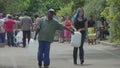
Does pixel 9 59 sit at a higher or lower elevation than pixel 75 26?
lower

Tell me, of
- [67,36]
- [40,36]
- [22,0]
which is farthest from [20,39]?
[22,0]

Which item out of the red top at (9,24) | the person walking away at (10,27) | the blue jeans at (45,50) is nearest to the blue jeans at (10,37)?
the person walking away at (10,27)

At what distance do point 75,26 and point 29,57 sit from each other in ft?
11.3

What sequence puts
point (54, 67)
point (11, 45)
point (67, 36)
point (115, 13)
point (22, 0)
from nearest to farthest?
point (54, 67), point (115, 13), point (11, 45), point (67, 36), point (22, 0)

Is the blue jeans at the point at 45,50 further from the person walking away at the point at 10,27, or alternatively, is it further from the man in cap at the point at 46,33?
the person walking away at the point at 10,27

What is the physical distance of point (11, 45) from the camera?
92.7 ft

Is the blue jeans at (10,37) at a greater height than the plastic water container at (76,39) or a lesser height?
lesser

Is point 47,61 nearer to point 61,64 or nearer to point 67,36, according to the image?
point 61,64

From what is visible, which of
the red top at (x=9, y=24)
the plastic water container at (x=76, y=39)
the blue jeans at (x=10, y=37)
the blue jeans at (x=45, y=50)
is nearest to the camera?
the blue jeans at (x=45, y=50)

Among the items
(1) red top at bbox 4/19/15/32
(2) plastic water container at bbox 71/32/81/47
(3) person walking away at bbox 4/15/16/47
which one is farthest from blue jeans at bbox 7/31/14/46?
(2) plastic water container at bbox 71/32/81/47

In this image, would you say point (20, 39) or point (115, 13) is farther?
point (20, 39)

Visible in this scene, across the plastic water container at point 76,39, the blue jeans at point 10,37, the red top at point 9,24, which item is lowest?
the blue jeans at point 10,37

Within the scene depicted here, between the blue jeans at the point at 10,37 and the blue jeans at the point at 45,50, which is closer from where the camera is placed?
the blue jeans at the point at 45,50

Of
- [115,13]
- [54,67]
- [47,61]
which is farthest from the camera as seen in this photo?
[115,13]
